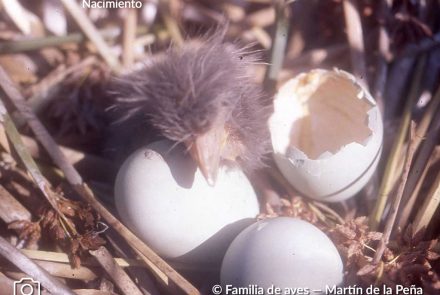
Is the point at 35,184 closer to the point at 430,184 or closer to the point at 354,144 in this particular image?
the point at 354,144

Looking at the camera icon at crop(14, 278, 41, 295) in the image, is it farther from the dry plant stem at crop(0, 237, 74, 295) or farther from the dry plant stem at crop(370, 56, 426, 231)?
the dry plant stem at crop(370, 56, 426, 231)

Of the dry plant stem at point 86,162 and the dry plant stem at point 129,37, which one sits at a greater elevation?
the dry plant stem at point 129,37

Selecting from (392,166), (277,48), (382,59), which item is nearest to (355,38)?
(382,59)

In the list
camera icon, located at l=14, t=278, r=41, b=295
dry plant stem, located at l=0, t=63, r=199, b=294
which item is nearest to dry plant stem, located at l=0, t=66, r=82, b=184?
dry plant stem, located at l=0, t=63, r=199, b=294

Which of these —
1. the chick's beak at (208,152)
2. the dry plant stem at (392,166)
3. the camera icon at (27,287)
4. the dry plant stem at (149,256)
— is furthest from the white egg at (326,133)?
the camera icon at (27,287)

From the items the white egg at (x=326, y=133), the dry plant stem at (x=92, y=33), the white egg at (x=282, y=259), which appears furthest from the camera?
the dry plant stem at (x=92, y=33)

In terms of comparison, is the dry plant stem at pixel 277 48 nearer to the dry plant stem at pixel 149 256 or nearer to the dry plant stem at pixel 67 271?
the dry plant stem at pixel 149 256

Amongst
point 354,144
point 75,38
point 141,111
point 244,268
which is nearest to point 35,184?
point 141,111

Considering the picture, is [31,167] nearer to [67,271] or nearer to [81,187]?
[81,187]
